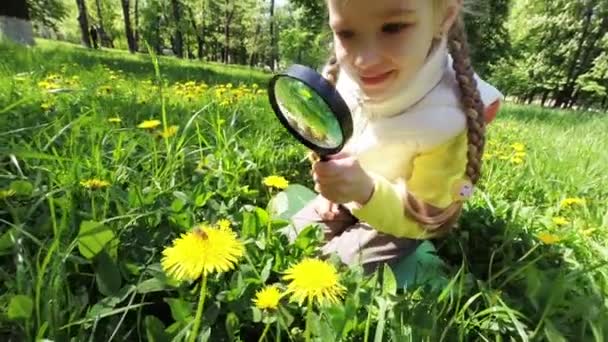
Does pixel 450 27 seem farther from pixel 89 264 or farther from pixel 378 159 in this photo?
pixel 89 264

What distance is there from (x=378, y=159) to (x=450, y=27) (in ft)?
1.65

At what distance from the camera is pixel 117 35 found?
49031mm

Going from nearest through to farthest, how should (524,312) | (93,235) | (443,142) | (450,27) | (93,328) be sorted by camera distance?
1. (93,328)
2. (93,235)
3. (524,312)
4. (443,142)
5. (450,27)

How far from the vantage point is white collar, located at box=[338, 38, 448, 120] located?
1433mm

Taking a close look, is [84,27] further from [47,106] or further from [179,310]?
[179,310]

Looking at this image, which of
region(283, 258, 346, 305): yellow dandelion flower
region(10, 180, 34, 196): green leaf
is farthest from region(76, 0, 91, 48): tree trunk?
region(283, 258, 346, 305): yellow dandelion flower

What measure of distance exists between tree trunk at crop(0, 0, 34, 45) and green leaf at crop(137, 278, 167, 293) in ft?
30.1

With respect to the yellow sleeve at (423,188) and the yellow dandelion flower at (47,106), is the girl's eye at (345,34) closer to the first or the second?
the yellow sleeve at (423,188)

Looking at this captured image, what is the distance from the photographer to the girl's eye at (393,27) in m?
1.28

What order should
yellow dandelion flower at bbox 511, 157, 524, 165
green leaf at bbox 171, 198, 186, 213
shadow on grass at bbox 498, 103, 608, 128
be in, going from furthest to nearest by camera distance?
shadow on grass at bbox 498, 103, 608, 128 → yellow dandelion flower at bbox 511, 157, 524, 165 → green leaf at bbox 171, 198, 186, 213

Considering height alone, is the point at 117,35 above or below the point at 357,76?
below

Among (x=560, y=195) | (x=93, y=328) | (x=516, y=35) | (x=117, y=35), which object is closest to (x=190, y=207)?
(x=93, y=328)

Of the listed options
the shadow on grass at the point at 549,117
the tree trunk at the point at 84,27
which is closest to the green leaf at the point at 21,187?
the shadow on grass at the point at 549,117

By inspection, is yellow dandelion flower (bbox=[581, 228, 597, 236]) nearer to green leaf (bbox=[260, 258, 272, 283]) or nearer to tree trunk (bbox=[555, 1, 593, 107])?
green leaf (bbox=[260, 258, 272, 283])
